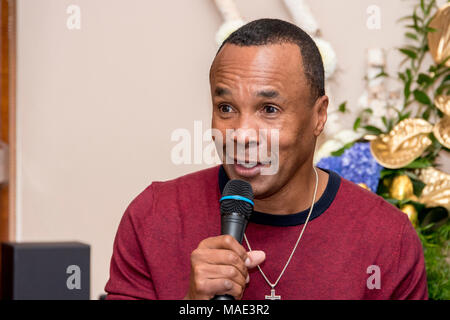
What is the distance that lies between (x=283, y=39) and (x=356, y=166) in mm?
980

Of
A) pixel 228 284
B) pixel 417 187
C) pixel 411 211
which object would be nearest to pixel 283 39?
pixel 228 284

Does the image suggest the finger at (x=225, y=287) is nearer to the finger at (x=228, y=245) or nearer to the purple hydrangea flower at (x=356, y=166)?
the finger at (x=228, y=245)

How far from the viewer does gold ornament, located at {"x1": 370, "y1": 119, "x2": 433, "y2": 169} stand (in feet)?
7.11

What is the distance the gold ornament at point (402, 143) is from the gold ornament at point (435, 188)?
9 centimetres

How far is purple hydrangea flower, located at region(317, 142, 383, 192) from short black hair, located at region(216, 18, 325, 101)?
86cm

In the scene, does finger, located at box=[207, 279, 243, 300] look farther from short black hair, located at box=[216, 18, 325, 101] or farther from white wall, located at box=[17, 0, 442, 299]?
white wall, located at box=[17, 0, 442, 299]

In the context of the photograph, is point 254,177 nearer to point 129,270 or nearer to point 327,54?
point 129,270

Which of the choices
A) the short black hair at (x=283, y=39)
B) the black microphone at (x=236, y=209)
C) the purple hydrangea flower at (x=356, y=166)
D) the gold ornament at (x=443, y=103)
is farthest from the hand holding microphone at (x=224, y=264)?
the gold ornament at (x=443, y=103)

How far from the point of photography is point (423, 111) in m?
2.45

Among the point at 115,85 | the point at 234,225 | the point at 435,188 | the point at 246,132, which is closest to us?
the point at 234,225

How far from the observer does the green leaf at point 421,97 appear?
2309 mm

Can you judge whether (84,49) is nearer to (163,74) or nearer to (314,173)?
(163,74)

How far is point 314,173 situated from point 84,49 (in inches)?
58.6

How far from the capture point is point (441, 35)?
233 centimetres
